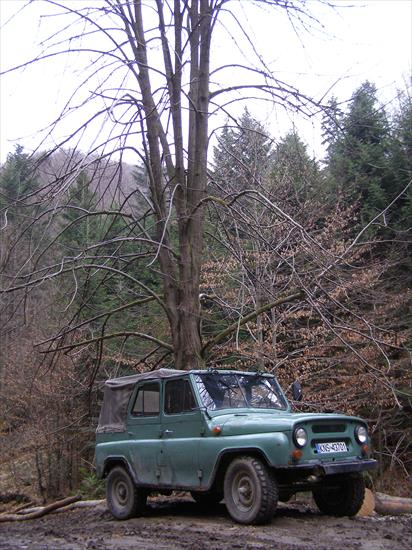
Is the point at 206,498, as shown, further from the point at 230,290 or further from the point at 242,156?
the point at 230,290

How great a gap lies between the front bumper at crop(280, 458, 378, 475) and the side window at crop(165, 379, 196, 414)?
1779mm

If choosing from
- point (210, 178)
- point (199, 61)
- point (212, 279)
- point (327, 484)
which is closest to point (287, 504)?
point (327, 484)

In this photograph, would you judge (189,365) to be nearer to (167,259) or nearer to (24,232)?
(167,259)

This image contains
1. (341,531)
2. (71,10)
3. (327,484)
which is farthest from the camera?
(71,10)

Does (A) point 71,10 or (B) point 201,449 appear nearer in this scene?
(B) point 201,449

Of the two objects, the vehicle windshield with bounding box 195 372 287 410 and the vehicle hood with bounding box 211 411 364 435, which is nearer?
the vehicle hood with bounding box 211 411 364 435

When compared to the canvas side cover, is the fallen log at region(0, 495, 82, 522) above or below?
below

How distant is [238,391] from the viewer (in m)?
8.72

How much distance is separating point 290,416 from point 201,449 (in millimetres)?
1177

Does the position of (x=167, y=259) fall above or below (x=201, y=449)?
above

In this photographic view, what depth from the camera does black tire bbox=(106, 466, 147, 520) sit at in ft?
→ 29.0

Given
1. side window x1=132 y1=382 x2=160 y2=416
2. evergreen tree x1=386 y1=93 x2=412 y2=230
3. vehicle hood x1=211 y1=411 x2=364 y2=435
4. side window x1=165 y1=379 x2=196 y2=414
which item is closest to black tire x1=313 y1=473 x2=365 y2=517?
Answer: vehicle hood x1=211 y1=411 x2=364 y2=435

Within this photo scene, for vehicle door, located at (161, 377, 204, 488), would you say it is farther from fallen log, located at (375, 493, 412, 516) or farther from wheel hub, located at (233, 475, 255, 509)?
fallen log, located at (375, 493, 412, 516)

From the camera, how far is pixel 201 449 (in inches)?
307
